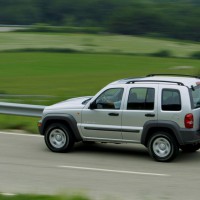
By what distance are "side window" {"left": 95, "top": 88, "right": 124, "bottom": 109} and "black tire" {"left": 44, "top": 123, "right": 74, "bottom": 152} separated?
0.91 meters

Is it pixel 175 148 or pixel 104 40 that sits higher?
pixel 104 40

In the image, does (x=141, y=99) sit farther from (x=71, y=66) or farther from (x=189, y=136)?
(x=71, y=66)

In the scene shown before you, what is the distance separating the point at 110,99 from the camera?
39.2 ft

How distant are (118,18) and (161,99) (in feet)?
235

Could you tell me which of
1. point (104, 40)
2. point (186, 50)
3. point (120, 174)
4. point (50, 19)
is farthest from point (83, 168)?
point (50, 19)

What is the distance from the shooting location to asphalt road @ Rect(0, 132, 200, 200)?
9.11 m

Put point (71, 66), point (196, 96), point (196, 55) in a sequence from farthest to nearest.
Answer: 1. point (196, 55)
2. point (71, 66)
3. point (196, 96)

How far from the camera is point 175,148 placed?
11289 millimetres

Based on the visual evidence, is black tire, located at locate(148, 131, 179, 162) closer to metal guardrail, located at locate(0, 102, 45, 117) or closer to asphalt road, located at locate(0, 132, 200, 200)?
asphalt road, located at locate(0, 132, 200, 200)

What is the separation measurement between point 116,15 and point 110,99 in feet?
246

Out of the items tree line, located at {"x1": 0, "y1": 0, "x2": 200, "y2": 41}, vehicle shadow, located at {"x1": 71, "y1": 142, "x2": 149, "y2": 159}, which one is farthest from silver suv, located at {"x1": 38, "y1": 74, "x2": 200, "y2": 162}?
tree line, located at {"x1": 0, "y1": 0, "x2": 200, "y2": 41}

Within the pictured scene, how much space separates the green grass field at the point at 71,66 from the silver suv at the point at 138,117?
60.8 feet

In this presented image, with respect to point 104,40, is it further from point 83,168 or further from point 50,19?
point 83,168

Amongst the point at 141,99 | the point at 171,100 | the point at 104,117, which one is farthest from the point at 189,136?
the point at 104,117
